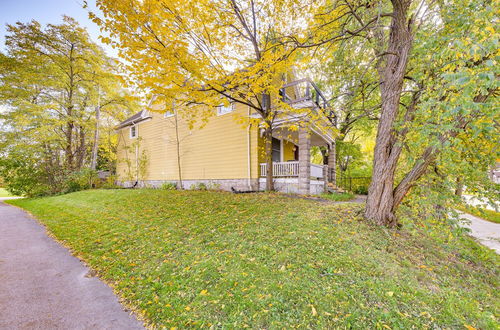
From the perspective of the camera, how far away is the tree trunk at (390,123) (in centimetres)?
439

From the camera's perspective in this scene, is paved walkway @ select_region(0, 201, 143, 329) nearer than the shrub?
Yes

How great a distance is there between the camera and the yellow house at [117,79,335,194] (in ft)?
30.3

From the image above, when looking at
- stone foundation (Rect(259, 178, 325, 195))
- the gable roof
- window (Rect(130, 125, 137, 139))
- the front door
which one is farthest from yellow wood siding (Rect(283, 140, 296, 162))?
window (Rect(130, 125, 137, 139))

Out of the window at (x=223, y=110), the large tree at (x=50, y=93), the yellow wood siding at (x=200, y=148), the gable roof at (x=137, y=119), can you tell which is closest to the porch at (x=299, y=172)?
the yellow wood siding at (x=200, y=148)

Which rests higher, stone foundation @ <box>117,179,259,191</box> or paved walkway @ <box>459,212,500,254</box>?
stone foundation @ <box>117,179,259,191</box>

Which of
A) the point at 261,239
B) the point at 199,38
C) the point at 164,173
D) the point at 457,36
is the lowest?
the point at 261,239

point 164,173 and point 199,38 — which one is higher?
point 199,38

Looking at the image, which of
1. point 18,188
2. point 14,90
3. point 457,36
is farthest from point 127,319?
point 14,90

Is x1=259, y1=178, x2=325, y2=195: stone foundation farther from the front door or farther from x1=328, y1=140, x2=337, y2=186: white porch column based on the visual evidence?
x1=328, y1=140, x2=337, y2=186: white porch column

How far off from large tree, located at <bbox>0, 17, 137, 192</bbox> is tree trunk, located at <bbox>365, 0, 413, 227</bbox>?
42.9 feet

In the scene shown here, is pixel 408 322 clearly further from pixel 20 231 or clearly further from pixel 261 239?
pixel 20 231

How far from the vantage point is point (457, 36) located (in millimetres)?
2926

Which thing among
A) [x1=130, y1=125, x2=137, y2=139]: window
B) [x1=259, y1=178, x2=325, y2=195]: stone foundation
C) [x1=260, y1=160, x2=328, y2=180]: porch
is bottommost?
[x1=259, y1=178, x2=325, y2=195]: stone foundation

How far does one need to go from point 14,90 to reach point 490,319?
70.4 ft
